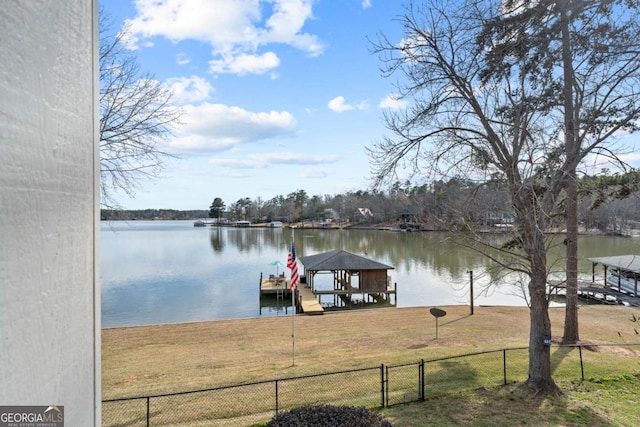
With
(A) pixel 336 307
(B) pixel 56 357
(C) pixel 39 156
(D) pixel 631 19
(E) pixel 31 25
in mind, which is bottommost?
(A) pixel 336 307

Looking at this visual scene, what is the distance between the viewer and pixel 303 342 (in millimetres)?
13250

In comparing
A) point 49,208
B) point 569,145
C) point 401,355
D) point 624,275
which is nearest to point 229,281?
point 401,355

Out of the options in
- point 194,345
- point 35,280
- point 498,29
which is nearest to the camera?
point 35,280

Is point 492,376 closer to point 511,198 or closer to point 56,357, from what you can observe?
point 511,198

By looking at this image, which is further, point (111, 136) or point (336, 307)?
point (336, 307)

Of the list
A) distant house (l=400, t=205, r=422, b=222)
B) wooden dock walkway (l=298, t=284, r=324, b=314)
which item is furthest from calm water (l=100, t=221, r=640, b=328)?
wooden dock walkway (l=298, t=284, r=324, b=314)

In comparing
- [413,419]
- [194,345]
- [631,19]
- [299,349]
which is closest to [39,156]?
[413,419]

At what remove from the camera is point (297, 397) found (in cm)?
791

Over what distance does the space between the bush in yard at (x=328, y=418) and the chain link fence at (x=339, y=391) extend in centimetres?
247

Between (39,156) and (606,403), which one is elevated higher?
(39,156)

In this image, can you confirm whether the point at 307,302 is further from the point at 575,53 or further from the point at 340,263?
the point at 575,53

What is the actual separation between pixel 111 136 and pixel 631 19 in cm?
1133

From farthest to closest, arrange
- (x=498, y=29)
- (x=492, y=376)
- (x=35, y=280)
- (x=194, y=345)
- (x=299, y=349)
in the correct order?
1. (x=194, y=345)
2. (x=299, y=349)
3. (x=492, y=376)
4. (x=498, y=29)
5. (x=35, y=280)

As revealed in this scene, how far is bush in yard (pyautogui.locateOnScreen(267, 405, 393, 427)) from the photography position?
14.0 feet
